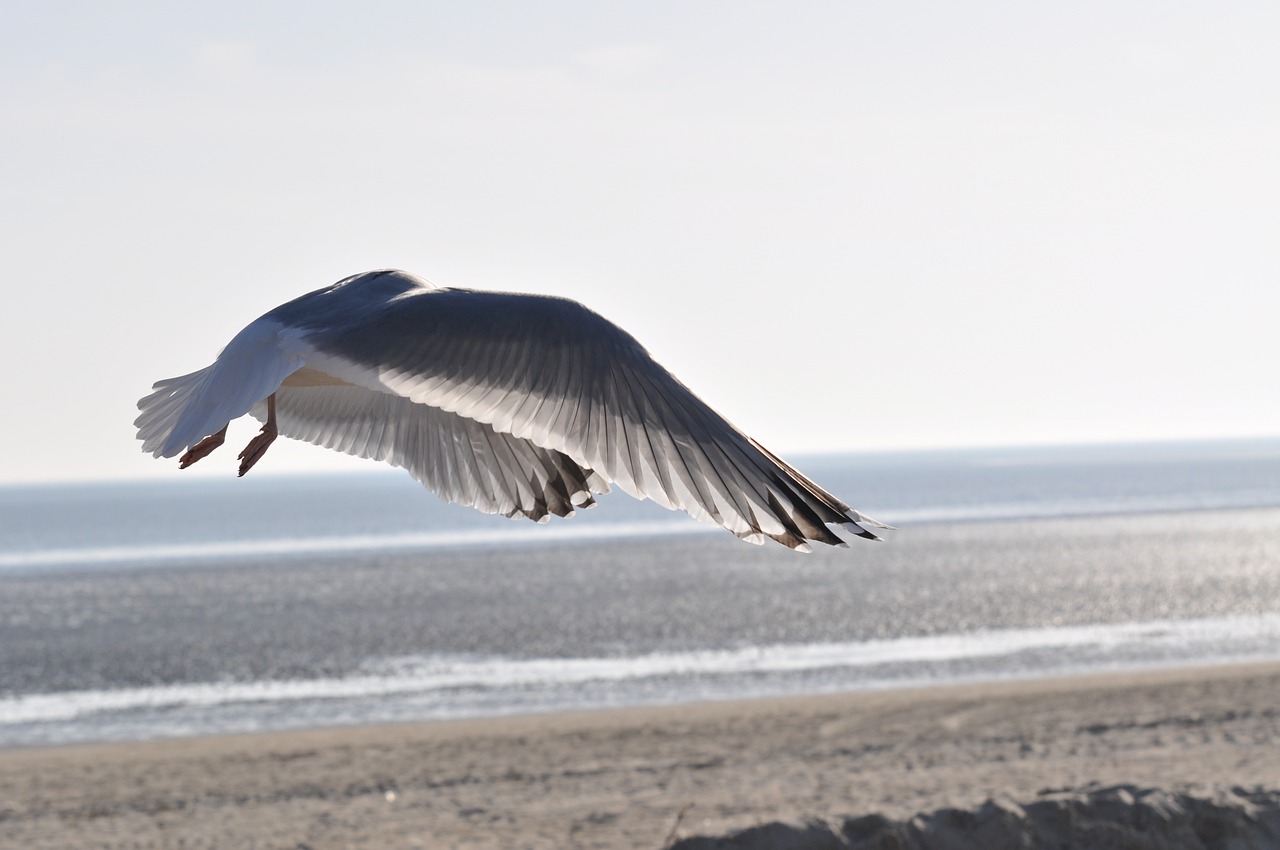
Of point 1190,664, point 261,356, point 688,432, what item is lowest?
point 1190,664

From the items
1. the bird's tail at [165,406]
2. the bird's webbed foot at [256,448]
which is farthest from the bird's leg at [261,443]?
the bird's tail at [165,406]

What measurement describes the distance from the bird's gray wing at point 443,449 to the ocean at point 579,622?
37.9 feet

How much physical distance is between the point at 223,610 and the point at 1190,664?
65.7ft

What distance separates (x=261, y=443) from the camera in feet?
15.9

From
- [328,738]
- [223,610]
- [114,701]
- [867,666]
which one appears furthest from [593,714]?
[223,610]

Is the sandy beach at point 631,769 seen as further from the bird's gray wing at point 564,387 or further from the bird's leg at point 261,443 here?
the bird's gray wing at point 564,387

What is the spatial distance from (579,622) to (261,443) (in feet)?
70.8

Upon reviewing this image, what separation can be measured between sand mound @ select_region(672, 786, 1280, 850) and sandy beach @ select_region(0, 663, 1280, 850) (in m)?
0.51

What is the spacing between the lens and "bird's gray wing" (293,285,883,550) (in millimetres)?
3252

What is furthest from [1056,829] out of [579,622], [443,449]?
[579,622]

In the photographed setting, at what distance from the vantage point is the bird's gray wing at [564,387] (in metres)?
3.25

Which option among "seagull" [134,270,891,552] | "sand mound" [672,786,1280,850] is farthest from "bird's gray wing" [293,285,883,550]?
"sand mound" [672,786,1280,850]

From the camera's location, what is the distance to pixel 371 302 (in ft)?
13.9

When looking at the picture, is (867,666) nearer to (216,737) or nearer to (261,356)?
(216,737)
